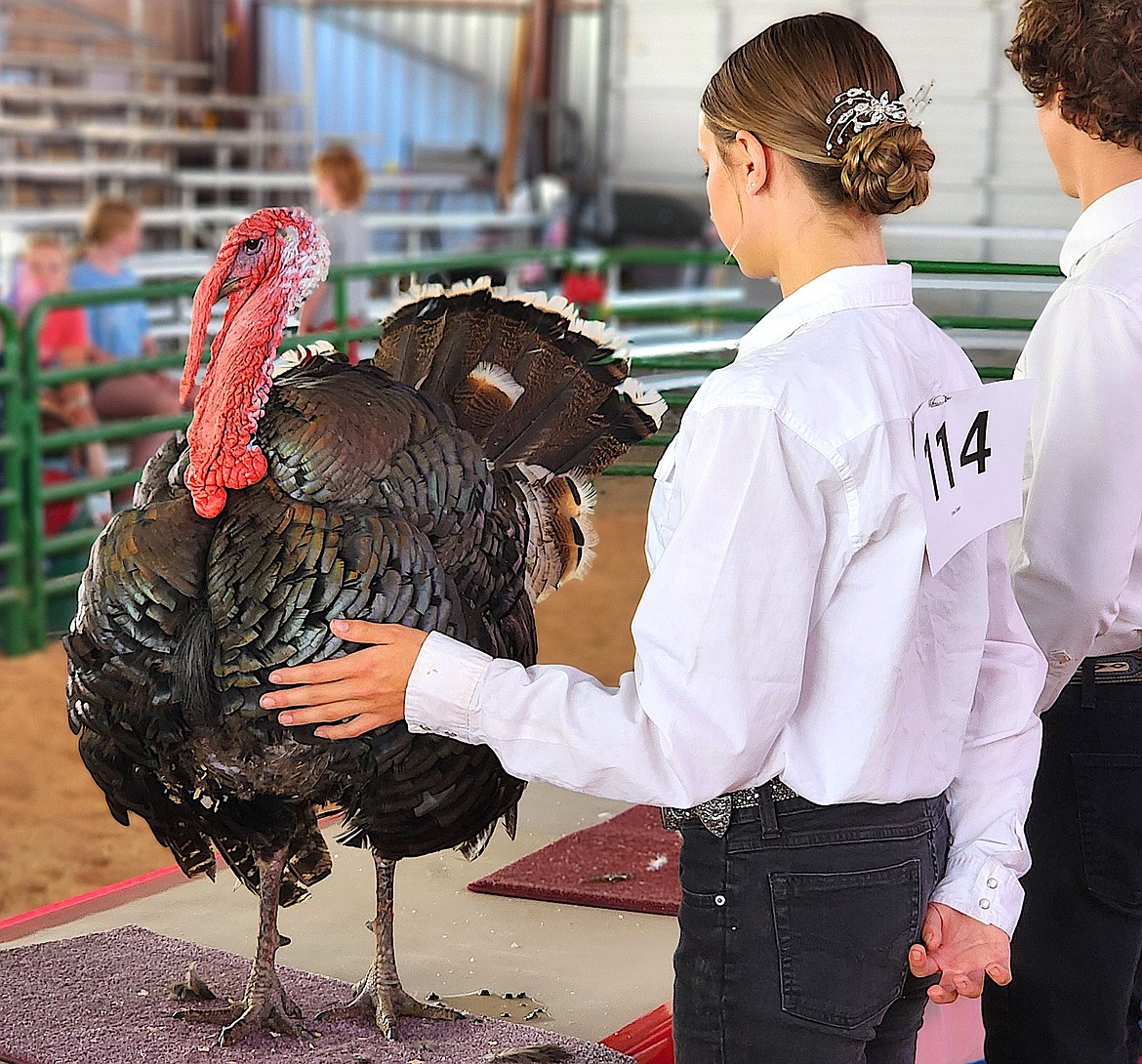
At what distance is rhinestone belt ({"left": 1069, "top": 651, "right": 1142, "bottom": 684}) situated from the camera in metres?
1.79

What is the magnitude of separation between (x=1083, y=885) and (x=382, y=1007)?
83 centimetres

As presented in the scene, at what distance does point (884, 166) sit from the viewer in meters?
1.28

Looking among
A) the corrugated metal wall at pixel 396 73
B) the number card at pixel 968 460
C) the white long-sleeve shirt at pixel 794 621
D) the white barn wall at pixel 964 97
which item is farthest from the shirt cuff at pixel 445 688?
the corrugated metal wall at pixel 396 73

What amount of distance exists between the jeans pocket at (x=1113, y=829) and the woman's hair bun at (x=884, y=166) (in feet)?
2.53

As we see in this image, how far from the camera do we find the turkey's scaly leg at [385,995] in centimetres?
186

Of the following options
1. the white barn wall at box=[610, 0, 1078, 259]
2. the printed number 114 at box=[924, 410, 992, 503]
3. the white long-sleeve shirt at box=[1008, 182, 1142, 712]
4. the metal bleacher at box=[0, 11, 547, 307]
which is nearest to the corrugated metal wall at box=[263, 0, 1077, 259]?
the white barn wall at box=[610, 0, 1078, 259]

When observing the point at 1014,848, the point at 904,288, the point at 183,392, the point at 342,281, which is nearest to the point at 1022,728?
the point at 1014,848

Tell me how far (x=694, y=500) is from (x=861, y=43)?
44 cm

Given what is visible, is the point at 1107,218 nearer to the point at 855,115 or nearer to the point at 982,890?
the point at 855,115

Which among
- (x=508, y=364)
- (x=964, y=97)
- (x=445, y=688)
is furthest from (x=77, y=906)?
(x=964, y=97)

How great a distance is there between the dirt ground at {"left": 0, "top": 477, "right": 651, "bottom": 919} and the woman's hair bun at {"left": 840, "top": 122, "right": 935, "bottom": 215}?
6.02 ft

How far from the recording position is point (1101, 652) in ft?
5.82

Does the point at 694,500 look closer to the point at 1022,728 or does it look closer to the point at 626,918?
the point at 1022,728

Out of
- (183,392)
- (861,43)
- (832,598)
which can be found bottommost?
(832,598)
